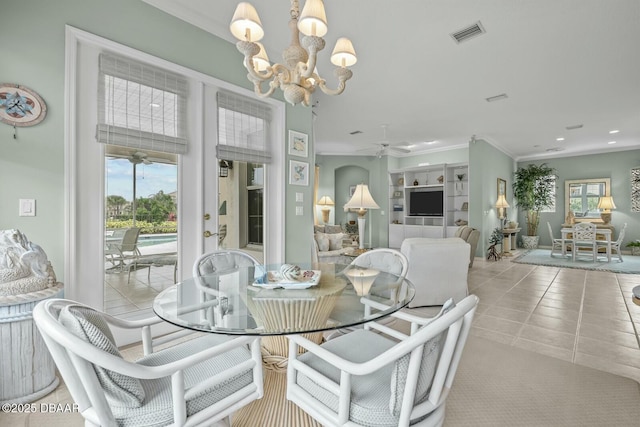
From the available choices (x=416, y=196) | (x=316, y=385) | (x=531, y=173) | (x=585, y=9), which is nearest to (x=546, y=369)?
(x=316, y=385)

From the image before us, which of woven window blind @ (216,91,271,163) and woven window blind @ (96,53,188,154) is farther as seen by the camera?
woven window blind @ (216,91,271,163)

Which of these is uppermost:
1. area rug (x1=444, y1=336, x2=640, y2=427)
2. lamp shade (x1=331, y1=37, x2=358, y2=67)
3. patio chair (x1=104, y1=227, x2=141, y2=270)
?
lamp shade (x1=331, y1=37, x2=358, y2=67)

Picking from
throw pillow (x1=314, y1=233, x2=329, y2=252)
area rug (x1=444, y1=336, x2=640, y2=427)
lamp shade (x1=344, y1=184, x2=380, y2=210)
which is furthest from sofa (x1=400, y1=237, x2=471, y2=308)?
throw pillow (x1=314, y1=233, x2=329, y2=252)

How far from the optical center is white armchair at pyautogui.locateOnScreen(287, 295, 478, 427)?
0.93 metres

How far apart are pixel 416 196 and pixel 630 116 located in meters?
4.27

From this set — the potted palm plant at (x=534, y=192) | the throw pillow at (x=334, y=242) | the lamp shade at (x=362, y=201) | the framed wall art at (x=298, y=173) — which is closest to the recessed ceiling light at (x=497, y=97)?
A: the lamp shade at (x=362, y=201)

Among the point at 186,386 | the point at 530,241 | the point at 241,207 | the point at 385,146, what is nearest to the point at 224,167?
the point at 241,207

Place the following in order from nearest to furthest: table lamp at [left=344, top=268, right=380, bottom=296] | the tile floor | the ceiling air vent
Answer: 1. table lamp at [left=344, top=268, right=380, bottom=296]
2. the tile floor
3. the ceiling air vent

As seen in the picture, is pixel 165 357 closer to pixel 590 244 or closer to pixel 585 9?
pixel 585 9

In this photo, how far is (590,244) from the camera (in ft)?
22.3

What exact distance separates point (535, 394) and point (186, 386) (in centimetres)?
206

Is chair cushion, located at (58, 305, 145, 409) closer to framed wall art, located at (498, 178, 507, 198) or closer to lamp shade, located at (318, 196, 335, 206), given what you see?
lamp shade, located at (318, 196, 335, 206)

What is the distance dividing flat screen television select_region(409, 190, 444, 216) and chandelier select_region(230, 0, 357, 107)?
650cm

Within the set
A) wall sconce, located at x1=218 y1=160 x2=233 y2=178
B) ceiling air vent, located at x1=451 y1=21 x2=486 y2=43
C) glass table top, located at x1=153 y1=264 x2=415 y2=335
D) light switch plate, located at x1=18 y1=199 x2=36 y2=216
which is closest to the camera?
glass table top, located at x1=153 y1=264 x2=415 y2=335
